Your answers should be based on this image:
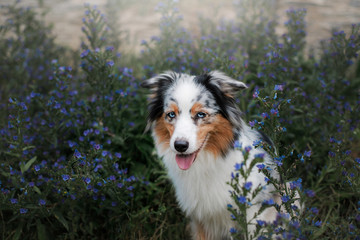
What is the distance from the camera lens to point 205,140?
2.62 metres

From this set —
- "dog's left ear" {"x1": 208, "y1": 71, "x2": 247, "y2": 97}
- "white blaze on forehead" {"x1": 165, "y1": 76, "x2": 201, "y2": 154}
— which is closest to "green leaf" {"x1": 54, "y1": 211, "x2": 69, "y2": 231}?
"white blaze on forehead" {"x1": 165, "y1": 76, "x2": 201, "y2": 154}

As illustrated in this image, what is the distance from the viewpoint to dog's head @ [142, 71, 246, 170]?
8.29 ft

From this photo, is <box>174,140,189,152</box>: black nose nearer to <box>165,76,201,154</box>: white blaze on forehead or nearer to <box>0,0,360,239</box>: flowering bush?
<box>165,76,201,154</box>: white blaze on forehead

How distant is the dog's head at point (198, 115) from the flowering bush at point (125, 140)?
1.39ft

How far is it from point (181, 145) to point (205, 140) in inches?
12.5

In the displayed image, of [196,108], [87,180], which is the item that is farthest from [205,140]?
[87,180]

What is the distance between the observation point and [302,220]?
2.07m

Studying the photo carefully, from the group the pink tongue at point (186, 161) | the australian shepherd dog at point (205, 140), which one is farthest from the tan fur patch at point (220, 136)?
the pink tongue at point (186, 161)

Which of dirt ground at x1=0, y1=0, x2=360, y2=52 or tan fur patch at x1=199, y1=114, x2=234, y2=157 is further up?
dirt ground at x1=0, y1=0, x2=360, y2=52

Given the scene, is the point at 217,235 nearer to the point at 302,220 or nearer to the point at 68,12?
the point at 302,220

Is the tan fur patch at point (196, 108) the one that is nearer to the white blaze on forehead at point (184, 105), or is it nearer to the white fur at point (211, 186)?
the white blaze on forehead at point (184, 105)

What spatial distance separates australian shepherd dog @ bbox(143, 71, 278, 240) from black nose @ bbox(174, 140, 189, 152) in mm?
53

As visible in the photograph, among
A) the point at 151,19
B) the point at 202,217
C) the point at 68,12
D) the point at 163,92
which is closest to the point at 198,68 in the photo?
the point at 163,92

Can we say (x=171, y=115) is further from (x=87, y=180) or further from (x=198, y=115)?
(x=87, y=180)
